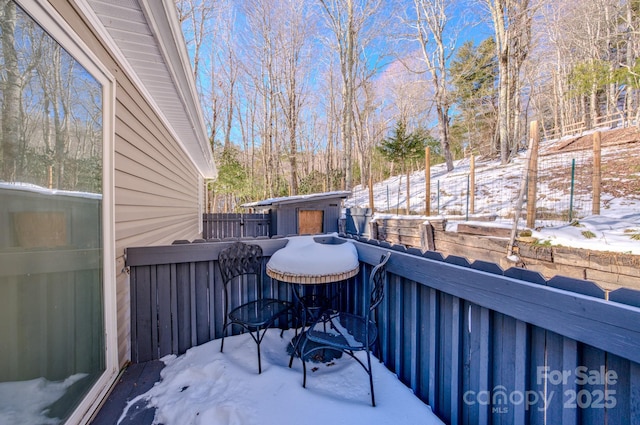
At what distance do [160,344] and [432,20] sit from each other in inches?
680

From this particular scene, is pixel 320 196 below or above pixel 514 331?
above

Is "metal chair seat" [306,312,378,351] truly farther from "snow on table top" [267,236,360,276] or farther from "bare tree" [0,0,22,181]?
"bare tree" [0,0,22,181]

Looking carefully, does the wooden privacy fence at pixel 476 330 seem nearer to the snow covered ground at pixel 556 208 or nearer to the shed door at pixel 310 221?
the snow covered ground at pixel 556 208

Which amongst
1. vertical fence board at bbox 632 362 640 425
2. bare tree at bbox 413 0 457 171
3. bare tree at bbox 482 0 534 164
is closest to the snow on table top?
vertical fence board at bbox 632 362 640 425

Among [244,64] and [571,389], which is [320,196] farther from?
[244,64]

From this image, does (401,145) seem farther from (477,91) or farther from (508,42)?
(477,91)

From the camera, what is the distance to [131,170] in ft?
8.12

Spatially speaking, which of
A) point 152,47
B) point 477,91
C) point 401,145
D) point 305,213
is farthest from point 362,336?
point 477,91

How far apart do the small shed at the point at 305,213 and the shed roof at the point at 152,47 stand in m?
5.02

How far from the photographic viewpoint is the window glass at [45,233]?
107 centimetres

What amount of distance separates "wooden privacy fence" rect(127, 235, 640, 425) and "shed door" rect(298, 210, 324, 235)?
21.3ft

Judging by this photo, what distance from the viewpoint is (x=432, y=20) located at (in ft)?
44.1

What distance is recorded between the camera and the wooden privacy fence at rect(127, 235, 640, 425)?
0.93 m

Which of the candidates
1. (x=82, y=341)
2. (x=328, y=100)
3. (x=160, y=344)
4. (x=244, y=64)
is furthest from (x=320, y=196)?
(x=328, y=100)
